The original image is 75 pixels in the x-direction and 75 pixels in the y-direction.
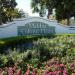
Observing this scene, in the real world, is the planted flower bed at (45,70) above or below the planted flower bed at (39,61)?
above

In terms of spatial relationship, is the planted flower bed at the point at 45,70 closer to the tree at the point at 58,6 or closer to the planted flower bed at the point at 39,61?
the planted flower bed at the point at 39,61

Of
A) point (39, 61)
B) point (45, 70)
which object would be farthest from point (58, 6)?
point (45, 70)

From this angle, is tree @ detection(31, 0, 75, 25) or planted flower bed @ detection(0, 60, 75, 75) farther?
tree @ detection(31, 0, 75, 25)

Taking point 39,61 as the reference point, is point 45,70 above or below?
above

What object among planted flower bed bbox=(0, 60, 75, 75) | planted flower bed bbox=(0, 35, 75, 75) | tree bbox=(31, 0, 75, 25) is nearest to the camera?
planted flower bed bbox=(0, 60, 75, 75)

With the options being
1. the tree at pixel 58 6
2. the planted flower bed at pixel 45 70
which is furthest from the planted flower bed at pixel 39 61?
the tree at pixel 58 6

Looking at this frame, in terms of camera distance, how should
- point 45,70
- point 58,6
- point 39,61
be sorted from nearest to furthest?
point 45,70, point 39,61, point 58,6

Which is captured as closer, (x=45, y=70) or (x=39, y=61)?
(x=45, y=70)

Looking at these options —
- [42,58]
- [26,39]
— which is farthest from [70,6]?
[42,58]

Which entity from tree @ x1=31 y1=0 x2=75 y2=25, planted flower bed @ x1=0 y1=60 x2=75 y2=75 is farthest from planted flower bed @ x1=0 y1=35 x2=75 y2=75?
tree @ x1=31 y1=0 x2=75 y2=25

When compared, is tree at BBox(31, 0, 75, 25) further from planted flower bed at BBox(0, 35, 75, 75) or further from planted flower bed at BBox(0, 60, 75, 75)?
planted flower bed at BBox(0, 60, 75, 75)

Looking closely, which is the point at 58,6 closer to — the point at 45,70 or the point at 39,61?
the point at 39,61

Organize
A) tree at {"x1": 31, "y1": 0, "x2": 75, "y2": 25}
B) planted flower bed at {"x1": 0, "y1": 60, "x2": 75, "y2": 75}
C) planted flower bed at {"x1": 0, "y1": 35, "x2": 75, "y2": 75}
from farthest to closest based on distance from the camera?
1. tree at {"x1": 31, "y1": 0, "x2": 75, "y2": 25}
2. planted flower bed at {"x1": 0, "y1": 35, "x2": 75, "y2": 75}
3. planted flower bed at {"x1": 0, "y1": 60, "x2": 75, "y2": 75}

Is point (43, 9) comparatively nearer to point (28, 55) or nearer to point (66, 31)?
point (66, 31)
